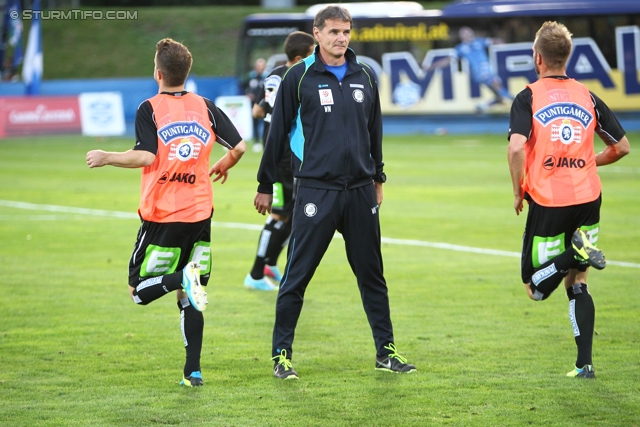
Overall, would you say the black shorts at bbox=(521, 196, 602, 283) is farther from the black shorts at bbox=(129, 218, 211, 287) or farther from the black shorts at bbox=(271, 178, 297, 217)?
the black shorts at bbox=(271, 178, 297, 217)

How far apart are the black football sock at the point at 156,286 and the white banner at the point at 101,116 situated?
2691cm

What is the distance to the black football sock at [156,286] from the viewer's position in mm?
5824

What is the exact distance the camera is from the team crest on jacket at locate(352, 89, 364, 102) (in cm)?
611

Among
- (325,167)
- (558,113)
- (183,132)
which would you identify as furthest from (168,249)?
(558,113)

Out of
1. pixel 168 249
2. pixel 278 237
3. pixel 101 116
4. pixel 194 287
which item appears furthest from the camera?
pixel 101 116

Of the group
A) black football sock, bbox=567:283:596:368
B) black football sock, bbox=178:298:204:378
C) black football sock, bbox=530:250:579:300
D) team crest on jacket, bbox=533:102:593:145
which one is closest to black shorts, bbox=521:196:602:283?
black football sock, bbox=530:250:579:300

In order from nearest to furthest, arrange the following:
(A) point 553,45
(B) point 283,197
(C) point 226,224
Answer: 1. (A) point 553,45
2. (B) point 283,197
3. (C) point 226,224

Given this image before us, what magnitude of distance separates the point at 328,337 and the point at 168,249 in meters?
1.96

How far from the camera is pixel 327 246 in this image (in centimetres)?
627

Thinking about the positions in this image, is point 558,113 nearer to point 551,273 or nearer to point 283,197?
point 551,273

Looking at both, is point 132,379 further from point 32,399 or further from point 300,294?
point 300,294

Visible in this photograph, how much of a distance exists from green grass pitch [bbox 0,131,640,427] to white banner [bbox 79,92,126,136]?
17.6 metres

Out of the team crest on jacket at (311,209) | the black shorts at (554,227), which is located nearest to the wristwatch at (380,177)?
the team crest on jacket at (311,209)

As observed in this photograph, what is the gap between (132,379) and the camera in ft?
20.7
